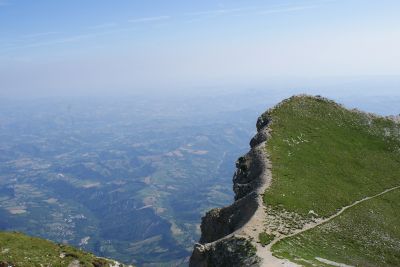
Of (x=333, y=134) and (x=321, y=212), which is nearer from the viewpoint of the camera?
(x=321, y=212)

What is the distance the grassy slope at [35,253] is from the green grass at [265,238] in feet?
64.5

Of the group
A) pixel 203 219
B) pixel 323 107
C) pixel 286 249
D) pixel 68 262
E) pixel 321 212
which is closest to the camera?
pixel 286 249

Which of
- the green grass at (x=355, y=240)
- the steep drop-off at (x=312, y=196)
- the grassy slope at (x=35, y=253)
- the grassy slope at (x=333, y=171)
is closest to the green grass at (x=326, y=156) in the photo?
the grassy slope at (x=333, y=171)

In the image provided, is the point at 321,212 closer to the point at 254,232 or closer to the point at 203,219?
the point at 254,232

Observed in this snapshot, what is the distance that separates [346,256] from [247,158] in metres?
25.6

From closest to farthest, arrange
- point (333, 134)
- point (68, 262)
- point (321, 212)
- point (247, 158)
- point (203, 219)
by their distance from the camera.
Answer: point (68, 262) → point (321, 212) → point (203, 219) → point (247, 158) → point (333, 134)

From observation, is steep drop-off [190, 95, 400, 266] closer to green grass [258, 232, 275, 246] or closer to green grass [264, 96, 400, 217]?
green grass [258, 232, 275, 246]

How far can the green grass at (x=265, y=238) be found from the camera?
139ft

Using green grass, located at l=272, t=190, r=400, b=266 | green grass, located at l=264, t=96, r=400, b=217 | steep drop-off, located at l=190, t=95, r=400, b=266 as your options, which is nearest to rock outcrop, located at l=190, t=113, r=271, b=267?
steep drop-off, located at l=190, t=95, r=400, b=266

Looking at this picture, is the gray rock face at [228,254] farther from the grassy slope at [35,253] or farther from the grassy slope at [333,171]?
the grassy slope at [35,253]

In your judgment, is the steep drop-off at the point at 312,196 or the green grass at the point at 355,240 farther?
the steep drop-off at the point at 312,196

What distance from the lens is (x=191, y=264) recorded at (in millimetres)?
48438

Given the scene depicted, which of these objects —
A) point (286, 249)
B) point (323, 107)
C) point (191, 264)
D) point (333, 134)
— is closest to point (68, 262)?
point (191, 264)

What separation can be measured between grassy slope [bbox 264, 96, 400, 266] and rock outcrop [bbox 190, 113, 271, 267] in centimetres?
189
